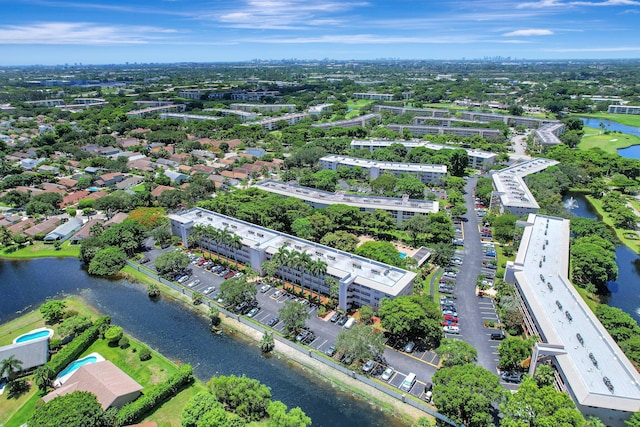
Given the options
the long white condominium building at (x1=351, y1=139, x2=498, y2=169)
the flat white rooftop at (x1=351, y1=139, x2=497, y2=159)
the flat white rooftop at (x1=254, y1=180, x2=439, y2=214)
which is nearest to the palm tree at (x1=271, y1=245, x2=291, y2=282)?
the flat white rooftop at (x1=254, y1=180, x2=439, y2=214)

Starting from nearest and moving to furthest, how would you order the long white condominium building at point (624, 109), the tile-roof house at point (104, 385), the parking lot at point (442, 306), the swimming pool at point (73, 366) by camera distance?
the tile-roof house at point (104, 385) → the swimming pool at point (73, 366) → the parking lot at point (442, 306) → the long white condominium building at point (624, 109)

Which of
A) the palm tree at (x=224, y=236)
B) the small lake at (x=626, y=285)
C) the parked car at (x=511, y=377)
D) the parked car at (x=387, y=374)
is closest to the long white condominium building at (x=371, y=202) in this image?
the palm tree at (x=224, y=236)

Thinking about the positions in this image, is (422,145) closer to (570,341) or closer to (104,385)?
(570,341)

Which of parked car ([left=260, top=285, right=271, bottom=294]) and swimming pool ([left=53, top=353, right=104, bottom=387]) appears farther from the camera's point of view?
parked car ([left=260, top=285, right=271, bottom=294])

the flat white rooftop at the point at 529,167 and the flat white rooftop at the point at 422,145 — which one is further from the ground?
the flat white rooftop at the point at 422,145

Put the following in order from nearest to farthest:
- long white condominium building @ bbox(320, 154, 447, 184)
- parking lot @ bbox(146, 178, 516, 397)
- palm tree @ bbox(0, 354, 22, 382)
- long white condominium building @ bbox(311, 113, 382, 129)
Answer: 1. palm tree @ bbox(0, 354, 22, 382)
2. parking lot @ bbox(146, 178, 516, 397)
3. long white condominium building @ bbox(320, 154, 447, 184)
4. long white condominium building @ bbox(311, 113, 382, 129)

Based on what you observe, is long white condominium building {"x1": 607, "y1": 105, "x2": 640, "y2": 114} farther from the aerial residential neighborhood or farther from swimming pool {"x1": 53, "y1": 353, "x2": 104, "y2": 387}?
swimming pool {"x1": 53, "y1": 353, "x2": 104, "y2": 387}

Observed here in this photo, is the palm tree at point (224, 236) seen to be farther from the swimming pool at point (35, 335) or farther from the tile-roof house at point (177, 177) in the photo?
the tile-roof house at point (177, 177)
